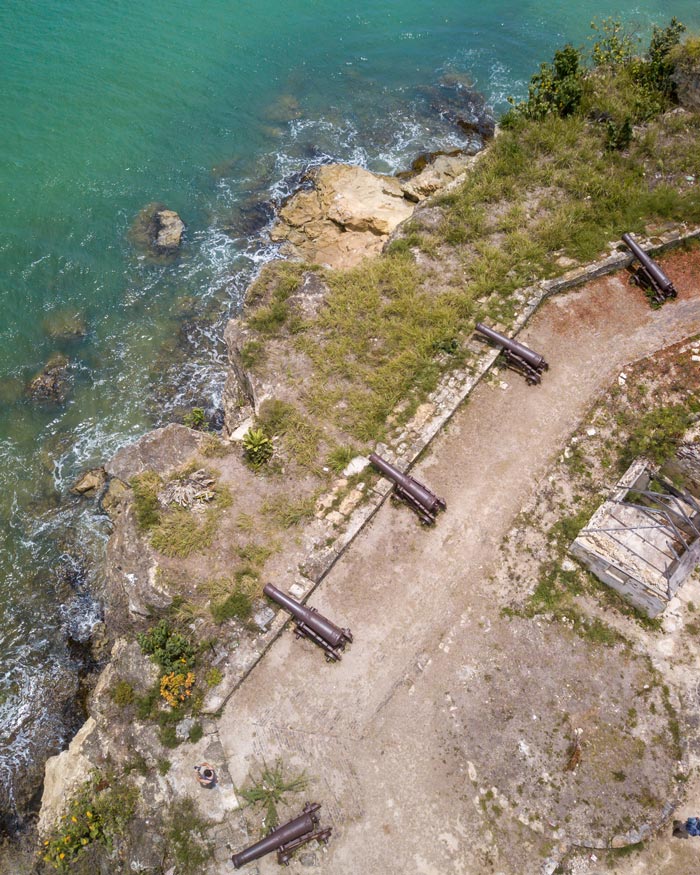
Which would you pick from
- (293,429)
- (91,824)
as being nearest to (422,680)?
(293,429)

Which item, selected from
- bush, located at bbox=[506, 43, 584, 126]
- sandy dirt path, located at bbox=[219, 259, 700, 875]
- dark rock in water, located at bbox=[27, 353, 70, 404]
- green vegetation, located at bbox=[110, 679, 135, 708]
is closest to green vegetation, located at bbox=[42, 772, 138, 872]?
green vegetation, located at bbox=[110, 679, 135, 708]

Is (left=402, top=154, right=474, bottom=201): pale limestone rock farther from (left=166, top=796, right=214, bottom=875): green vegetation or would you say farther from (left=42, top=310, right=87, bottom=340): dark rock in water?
(left=166, top=796, right=214, bottom=875): green vegetation

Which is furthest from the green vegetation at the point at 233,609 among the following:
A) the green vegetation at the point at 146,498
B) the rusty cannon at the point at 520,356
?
the rusty cannon at the point at 520,356

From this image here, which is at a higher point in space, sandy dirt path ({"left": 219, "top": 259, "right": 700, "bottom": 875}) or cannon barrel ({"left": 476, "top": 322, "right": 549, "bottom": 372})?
cannon barrel ({"left": 476, "top": 322, "right": 549, "bottom": 372})

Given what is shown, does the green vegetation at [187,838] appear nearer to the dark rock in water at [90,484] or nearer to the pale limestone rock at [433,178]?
the dark rock in water at [90,484]

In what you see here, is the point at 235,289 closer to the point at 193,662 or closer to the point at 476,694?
the point at 193,662

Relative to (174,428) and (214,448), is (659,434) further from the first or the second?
(174,428)
